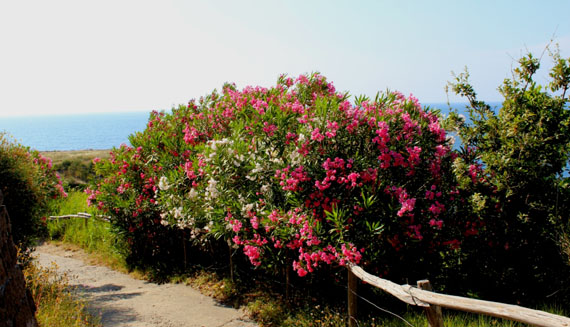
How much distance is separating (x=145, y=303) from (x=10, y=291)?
4270 millimetres

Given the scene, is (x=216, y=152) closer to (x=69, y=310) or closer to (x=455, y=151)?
(x=69, y=310)

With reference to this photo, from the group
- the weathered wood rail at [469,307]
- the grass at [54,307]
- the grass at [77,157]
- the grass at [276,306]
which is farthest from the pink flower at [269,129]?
the grass at [77,157]

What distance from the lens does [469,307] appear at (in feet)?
10.8

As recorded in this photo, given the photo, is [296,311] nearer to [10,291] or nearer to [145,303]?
[145,303]

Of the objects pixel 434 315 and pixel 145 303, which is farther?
pixel 145 303

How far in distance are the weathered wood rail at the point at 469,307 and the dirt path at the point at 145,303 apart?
10.1 feet

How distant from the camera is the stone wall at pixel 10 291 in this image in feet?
10.4

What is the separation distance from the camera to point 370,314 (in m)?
6.05

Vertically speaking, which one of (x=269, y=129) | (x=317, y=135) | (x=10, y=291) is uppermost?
(x=269, y=129)

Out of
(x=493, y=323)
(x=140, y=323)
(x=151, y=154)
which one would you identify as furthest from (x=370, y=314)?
(x=151, y=154)

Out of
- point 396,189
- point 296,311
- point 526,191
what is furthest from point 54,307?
point 526,191

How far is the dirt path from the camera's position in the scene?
21.2ft

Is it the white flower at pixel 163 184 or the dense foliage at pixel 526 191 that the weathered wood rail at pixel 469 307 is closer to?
the dense foliage at pixel 526 191

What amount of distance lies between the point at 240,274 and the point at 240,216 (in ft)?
7.07
